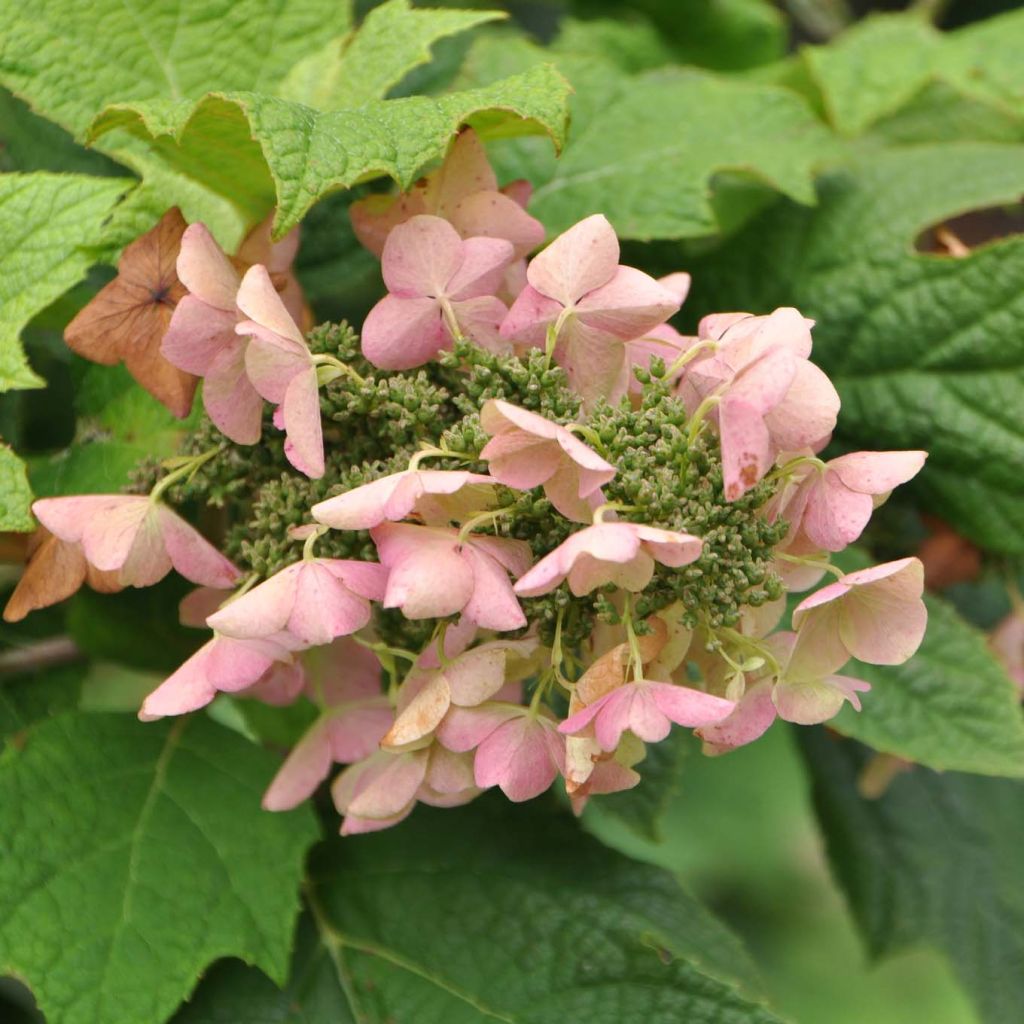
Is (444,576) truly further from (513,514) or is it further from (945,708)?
(945,708)

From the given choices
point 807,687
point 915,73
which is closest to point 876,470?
point 807,687

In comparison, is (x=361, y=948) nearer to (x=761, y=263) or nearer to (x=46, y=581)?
(x=46, y=581)

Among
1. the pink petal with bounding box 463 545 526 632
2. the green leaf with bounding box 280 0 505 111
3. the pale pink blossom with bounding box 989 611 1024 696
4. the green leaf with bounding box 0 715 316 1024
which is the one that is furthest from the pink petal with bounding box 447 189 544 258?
the pale pink blossom with bounding box 989 611 1024 696

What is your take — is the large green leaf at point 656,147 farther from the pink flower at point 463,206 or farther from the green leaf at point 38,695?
the green leaf at point 38,695

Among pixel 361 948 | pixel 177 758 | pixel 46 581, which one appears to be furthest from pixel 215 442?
pixel 361 948

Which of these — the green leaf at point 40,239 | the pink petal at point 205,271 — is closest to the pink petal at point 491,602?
the pink petal at point 205,271

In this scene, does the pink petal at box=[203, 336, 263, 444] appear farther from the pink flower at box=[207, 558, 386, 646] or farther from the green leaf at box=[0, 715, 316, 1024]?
the green leaf at box=[0, 715, 316, 1024]
